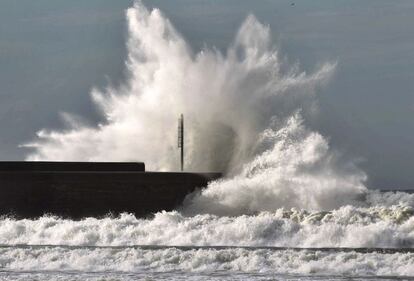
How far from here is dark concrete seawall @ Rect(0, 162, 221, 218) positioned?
79.6ft

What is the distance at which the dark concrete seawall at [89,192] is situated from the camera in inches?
955

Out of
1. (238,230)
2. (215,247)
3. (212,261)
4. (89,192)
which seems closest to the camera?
(212,261)

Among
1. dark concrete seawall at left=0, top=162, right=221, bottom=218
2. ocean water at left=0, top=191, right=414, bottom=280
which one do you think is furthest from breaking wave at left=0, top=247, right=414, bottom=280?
dark concrete seawall at left=0, top=162, right=221, bottom=218

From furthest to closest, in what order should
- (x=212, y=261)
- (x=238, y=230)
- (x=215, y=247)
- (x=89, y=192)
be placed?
(x=89, y=192) → (x=238, y=230) → (x=215, y=247) → (x=212, y=261)

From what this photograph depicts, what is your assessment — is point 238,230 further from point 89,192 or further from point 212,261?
point 89,192

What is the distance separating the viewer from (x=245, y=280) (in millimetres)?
16219

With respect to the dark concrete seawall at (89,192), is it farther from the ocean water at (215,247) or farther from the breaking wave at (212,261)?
the breaking wave at (212,261)

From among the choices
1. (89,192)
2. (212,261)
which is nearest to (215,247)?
(212,261)

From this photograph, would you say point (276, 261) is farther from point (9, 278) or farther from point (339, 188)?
point (339, 188)

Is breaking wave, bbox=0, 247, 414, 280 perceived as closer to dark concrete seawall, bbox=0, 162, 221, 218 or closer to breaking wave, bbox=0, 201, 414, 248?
breaking wave, bbox=0, 201, 414, 248

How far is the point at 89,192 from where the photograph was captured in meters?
24.4

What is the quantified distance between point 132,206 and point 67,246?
331 cm

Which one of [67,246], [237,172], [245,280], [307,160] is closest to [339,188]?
[307,160]

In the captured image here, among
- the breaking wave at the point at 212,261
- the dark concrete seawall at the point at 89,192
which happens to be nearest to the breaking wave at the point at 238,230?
the dark concrete seawall at the point at 89,192
